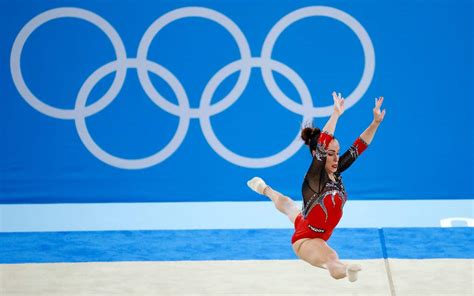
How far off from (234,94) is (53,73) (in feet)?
7.42

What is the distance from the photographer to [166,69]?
1167 cm

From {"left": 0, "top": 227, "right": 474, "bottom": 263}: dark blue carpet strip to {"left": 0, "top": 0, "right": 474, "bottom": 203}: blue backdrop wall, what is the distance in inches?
47.0

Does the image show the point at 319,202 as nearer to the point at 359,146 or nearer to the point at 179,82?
the point at 359,146

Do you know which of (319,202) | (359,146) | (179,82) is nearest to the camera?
(319,202)

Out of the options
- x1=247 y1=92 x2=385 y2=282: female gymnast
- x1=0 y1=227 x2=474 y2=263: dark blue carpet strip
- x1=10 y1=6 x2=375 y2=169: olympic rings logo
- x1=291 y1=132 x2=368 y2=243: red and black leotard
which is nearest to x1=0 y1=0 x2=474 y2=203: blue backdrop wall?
x1=10 y1=6 x2=375 y2=169: olympic rings logo

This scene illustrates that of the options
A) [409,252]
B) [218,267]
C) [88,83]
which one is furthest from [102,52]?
[409,252]

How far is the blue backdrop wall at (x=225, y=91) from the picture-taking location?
38.1ft

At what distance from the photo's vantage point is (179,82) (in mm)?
11688

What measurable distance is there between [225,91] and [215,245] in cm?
230

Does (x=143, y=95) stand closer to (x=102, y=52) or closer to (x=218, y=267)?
(x=102, y=52)

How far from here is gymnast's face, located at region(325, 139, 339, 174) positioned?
25.1 feet

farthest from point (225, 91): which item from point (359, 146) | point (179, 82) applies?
point (359, 146)

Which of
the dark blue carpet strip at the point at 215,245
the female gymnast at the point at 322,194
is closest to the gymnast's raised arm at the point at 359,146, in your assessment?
the female gymnast at the point at 322,194

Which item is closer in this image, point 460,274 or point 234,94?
point 460,274
